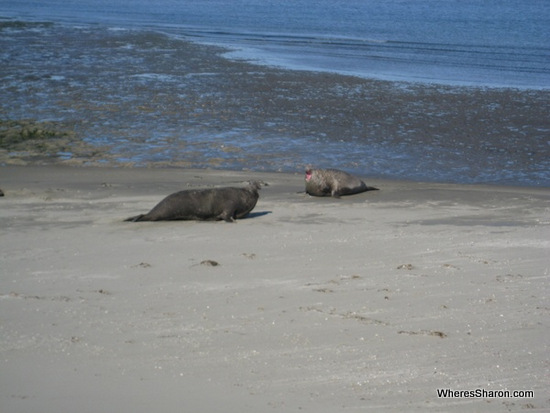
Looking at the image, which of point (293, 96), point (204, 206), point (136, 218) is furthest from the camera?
point (293, 96)

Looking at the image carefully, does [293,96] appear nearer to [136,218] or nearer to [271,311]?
[136,218]

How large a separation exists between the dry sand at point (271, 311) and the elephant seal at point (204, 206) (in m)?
0.13

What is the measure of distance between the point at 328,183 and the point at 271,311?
4.26 meters

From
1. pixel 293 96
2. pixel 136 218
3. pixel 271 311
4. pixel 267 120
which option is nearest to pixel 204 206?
pixel 136 218

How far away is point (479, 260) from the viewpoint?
5875mm

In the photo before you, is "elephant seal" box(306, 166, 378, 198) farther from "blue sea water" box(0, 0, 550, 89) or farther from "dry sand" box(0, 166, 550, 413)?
"blue sea water" box(0, 0, 550, 89)

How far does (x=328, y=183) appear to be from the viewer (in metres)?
8.85

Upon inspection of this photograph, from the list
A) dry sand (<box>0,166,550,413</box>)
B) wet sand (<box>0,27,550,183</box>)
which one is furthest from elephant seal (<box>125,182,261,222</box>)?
wet sand (<box>0,27,550,183</box>)

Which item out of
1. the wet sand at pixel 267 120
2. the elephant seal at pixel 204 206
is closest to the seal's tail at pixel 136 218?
the elephant seal at pixel 204 206

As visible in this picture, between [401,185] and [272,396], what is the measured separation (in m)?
6.48

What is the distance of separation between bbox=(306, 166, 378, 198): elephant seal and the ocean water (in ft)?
5.92

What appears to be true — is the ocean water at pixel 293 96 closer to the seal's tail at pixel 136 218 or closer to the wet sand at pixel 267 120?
the wet sand at pixel 267 120

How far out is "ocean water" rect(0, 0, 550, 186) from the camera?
38.2 ft

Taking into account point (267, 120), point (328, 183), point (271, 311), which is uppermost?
point (271, 311)
